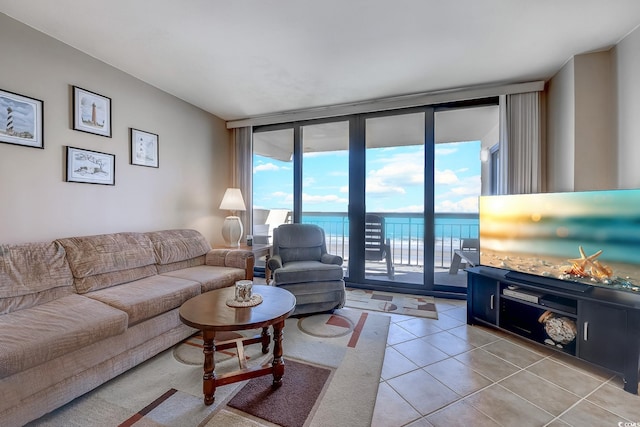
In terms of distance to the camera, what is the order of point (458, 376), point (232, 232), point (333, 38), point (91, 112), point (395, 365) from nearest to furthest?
1. point (458, 376)
2. point (395, 365)
3. point (333, 38)
4. point (91, 112)
5. point (232, 232)

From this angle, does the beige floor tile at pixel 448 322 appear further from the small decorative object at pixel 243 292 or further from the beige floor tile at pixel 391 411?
the small decorative object at pixel 243 292

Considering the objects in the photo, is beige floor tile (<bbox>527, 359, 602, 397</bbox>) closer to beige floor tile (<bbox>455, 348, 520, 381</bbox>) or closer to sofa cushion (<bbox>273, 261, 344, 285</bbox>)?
beige floor tile (<bbox>455, 348, 520, 381</bbox>)

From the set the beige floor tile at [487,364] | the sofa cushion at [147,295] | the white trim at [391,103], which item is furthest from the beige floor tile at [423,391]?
the white trim at [391,103]

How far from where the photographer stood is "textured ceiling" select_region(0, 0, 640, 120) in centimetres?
183

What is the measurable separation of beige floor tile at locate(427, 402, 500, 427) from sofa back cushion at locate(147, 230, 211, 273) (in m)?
2.61

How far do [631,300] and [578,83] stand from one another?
187 cm

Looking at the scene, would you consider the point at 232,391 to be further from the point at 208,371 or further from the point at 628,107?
the point at 628,107

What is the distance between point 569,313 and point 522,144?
182 cm

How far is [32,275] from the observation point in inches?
71.0

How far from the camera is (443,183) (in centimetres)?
354

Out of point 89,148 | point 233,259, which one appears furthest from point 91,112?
point 233,259

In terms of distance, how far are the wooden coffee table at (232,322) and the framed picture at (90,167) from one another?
1688 mm

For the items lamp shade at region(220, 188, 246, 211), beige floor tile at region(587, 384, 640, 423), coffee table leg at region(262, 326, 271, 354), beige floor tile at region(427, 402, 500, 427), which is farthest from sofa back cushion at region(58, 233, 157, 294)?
beige floor tile at region(587, 384, 640, 423)

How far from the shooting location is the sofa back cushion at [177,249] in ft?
Result: 8.91
